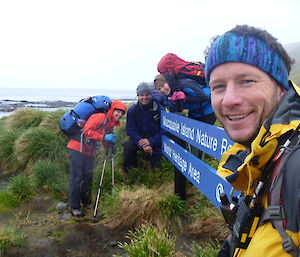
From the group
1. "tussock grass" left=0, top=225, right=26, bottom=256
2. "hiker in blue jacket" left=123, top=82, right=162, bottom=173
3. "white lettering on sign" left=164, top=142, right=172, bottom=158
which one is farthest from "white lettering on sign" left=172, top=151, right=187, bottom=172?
"tussock grass" left=0, top=225, right=26, bottom=256

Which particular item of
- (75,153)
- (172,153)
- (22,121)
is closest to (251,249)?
(172,153)

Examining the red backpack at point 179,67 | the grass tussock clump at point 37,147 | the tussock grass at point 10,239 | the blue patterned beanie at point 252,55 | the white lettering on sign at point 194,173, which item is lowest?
the tussock grass at point 10,239

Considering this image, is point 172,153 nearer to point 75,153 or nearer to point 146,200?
point 146,200

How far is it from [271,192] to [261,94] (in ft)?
1.90

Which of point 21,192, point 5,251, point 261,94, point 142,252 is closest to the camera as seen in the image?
point 261,94

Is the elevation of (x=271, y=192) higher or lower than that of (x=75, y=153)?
higher

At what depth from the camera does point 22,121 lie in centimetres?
1245

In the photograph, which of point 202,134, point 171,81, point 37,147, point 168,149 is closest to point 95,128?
point 168,149

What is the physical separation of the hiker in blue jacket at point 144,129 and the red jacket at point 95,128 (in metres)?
0.44

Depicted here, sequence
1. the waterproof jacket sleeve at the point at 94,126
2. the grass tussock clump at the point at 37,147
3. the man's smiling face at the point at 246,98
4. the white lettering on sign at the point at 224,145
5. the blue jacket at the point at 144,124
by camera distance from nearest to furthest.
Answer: the man's smiling face at the point at 246,98 < the white lettering on sign at the point at 224,145 < the waterproof jacket sleeve at the point at 94,126 < the blue jacket at the point at 144,124 < the grass tussock clump at the point at 37,147

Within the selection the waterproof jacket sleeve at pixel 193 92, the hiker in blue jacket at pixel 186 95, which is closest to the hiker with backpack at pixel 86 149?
the hiker in blue jacket at pixel 186 95

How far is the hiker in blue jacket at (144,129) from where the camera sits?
20.8 ft

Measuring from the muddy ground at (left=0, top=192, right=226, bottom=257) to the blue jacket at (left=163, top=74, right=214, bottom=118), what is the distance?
2.16m

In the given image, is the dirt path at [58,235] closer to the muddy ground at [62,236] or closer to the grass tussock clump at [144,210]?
the muddy ground at [62,236]
